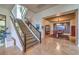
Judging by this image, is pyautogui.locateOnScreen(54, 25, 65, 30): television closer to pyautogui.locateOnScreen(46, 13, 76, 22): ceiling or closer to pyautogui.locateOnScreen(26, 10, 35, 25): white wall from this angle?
pyautogui.locateOnScreen(46, 13, 76, 22): ceiling

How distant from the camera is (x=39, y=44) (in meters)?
2.53

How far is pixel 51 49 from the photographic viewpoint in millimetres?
2434

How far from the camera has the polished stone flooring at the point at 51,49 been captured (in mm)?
2291

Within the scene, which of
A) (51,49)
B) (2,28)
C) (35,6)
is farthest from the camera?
(51,49)

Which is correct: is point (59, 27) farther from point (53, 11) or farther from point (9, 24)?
point (9, 24)

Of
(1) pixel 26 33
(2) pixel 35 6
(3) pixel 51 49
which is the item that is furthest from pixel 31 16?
(3) pixel 51 49

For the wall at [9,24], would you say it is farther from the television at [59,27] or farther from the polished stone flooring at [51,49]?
the television at [59,27]

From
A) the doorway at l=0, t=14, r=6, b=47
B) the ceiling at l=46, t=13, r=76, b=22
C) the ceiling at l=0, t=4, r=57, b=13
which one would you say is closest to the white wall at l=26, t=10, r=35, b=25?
the ceiling at l=0, t=4, r=57, b=13

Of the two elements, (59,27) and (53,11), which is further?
(53,11)

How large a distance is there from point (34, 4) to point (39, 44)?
40.2 inches

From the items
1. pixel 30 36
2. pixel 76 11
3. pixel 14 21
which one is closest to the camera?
pixel 14 21

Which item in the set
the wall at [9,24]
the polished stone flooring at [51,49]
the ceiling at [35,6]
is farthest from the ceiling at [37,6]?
the polished stone flooring at [51,49]
